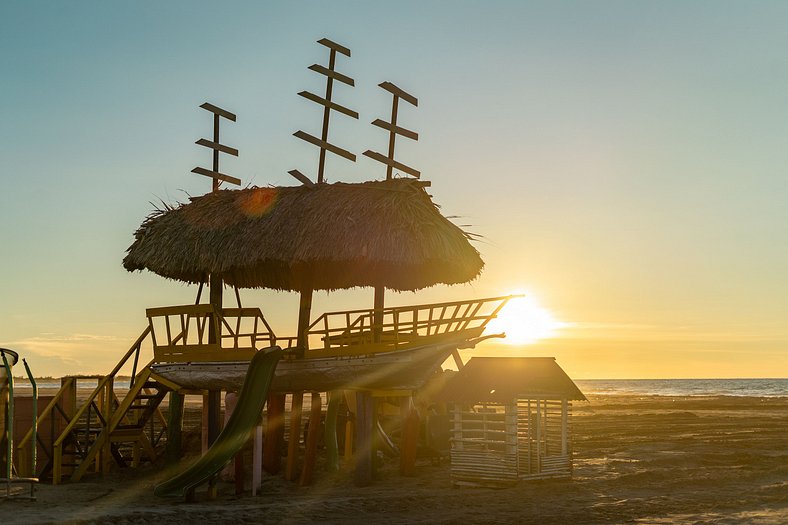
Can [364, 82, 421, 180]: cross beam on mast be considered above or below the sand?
above

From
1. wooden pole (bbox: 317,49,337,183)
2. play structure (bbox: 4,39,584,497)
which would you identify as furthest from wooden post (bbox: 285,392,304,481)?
wooden pole (bbox: 317,49,337,183)

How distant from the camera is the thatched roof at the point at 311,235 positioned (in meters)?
19.9

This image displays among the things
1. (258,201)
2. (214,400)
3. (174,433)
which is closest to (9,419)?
(214,400)

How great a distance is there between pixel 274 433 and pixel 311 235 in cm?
530

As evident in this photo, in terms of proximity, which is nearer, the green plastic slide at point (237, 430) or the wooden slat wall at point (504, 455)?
the green plastic slide at point (237, 430)

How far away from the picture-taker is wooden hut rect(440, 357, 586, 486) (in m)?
19.5

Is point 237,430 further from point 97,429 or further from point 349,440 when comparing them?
point 97,429

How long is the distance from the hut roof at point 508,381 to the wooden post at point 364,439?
1.67m

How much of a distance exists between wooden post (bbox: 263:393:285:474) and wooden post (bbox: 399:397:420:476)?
2.99 meters

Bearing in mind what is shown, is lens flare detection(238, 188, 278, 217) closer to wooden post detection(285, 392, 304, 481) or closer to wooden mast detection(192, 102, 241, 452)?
wooden mast detection(192, 102, 241, 452)

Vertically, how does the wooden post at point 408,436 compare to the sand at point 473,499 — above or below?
above

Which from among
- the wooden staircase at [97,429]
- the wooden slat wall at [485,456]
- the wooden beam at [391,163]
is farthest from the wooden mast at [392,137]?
the wooden staircase at [97,429]

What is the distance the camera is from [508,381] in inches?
778

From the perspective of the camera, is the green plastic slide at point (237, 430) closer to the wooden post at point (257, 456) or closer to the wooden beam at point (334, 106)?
the wooden post at point (257, 456)
